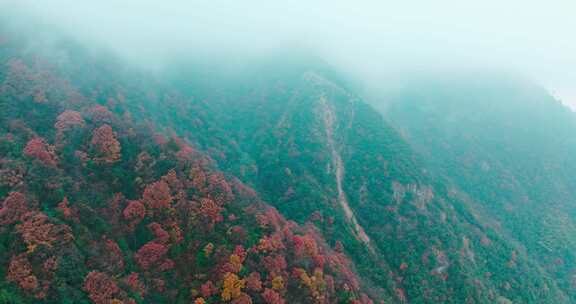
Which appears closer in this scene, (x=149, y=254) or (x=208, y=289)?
(x=208, y=289)

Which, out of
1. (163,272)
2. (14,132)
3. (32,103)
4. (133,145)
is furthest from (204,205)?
(32,103)

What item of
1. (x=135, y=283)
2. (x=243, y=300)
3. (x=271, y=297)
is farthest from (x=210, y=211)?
(x=271, y=297)

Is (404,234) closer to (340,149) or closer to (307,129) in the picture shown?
(340,149)

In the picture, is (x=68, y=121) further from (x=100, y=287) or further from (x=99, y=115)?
(x=100, y=287)

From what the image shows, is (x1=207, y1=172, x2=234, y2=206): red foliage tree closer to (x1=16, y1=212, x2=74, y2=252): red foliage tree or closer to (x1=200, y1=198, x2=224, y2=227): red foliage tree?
(x1=200, y1=198, x2=224, y2=227): red foliage tree

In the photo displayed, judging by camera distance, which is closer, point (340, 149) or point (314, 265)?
point (314, 265)

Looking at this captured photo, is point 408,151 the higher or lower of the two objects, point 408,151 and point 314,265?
the higher

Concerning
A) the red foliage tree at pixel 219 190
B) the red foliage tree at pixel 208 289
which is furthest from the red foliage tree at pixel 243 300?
the red foliage tree at pixel 219 190
